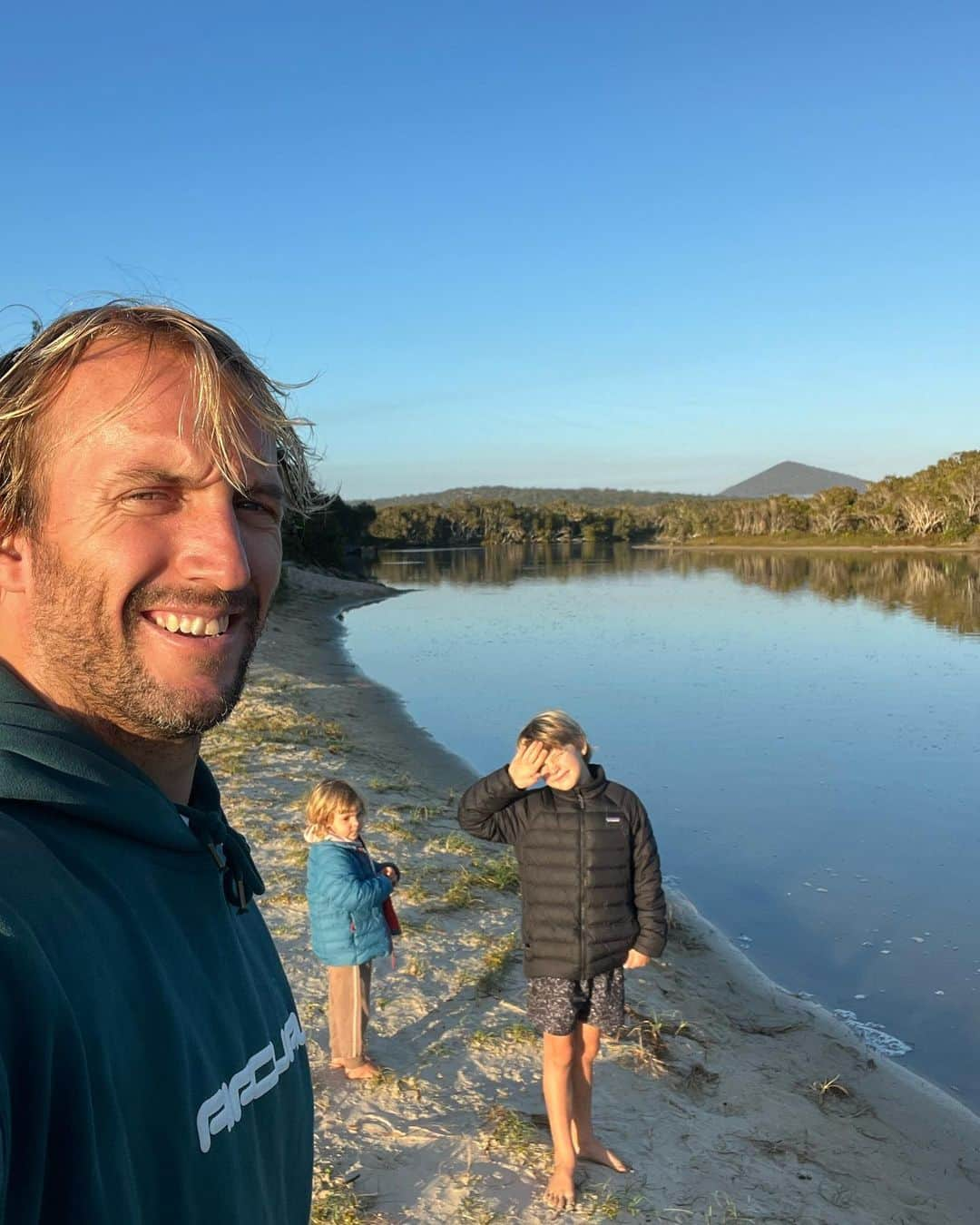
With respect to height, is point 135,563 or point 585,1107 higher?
point 135,563

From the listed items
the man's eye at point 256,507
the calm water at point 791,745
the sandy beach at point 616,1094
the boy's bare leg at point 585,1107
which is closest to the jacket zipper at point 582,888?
the boy's bare leg at point 585,1107

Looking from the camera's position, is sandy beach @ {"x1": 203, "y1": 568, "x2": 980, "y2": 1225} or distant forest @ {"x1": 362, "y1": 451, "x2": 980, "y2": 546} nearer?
sandy beach @ {"x1": 203, "y1": 568, "x2": 980, "y2": 1225}

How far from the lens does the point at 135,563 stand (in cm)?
126

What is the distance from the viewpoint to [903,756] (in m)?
13.4

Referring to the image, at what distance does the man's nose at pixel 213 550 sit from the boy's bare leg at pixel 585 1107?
3.19m

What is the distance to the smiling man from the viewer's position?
86 cm

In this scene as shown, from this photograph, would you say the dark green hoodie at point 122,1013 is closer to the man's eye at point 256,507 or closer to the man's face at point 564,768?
the man's eye at point 256,507

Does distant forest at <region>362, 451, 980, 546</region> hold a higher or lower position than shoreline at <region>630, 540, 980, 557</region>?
higher

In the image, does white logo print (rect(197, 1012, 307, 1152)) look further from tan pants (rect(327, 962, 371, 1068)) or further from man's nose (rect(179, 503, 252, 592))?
tan pants (rect(327, 962, 371, 1068))

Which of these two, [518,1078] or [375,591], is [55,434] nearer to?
[518,1078]

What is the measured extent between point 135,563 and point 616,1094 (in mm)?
4287

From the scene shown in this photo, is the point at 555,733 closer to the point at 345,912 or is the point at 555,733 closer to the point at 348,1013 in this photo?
the point at 345,912

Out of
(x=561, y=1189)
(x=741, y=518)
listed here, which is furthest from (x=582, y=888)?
(x=741, y=518)

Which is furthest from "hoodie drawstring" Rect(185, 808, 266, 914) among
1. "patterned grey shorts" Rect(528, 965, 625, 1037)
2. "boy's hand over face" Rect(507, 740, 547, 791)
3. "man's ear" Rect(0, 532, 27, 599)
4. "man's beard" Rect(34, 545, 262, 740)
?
"patterned grey shorts" Rect(528, 965, 625, 1037)
